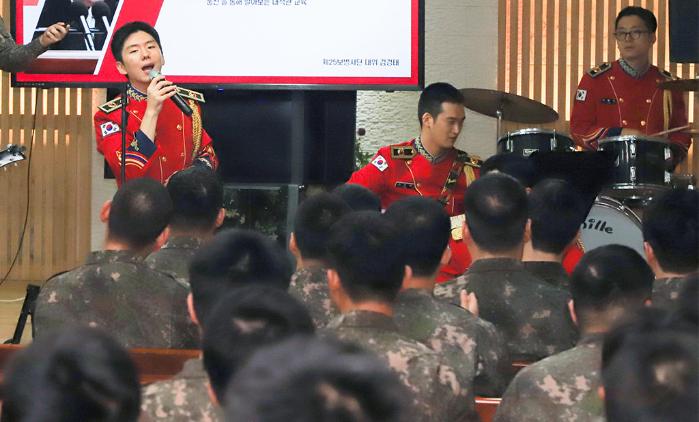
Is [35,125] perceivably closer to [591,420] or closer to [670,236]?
[670,236]

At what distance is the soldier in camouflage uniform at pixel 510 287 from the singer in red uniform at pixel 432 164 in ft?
6.20

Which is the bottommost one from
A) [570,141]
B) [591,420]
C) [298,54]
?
[591,420]

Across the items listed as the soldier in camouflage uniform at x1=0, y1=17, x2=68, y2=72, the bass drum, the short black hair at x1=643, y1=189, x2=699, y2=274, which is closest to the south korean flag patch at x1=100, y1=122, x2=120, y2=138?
the soldier in camouflage uniform at x1=0, y1=17, x2=68, y2=72

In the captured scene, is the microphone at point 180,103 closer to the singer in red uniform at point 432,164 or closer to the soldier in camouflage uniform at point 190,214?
the soldier in camouflage uniform at point 190,214

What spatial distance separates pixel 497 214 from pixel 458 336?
0.73 metres

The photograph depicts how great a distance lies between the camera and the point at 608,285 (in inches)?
90.6

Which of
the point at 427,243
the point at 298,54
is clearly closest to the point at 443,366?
the point at 427,243

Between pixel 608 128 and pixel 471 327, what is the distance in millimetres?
3414

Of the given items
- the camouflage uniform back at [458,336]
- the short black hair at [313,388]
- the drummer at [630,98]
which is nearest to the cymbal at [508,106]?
the drummer at [630,98]

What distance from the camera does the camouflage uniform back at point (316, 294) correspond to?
9.88 ft

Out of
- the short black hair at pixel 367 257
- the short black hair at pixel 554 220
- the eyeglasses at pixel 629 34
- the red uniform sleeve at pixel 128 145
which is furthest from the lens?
the eyeglasses at pixel 629 34

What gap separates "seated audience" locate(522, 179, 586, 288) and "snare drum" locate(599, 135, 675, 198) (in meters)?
1.46

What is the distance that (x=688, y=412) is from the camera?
107 centimetres

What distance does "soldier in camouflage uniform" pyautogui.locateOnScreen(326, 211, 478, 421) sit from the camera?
2.04m
